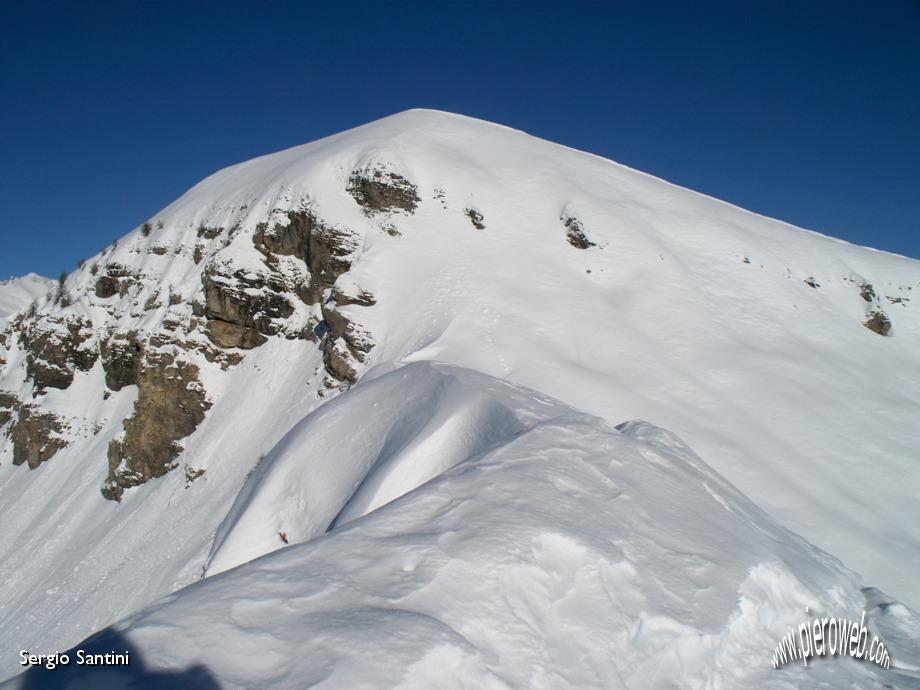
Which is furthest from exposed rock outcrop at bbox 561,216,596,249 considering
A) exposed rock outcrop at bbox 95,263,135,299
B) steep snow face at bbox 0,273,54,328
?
steep snow face at bbox 0,273,54,328

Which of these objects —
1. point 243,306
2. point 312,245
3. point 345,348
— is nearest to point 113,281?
point 243,306

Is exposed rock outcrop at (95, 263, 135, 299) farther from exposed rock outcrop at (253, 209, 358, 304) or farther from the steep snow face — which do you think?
the steep snow face

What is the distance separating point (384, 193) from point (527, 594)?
19285 millimetres

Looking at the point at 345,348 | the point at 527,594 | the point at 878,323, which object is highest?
the point at 878,323

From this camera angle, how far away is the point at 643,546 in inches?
162

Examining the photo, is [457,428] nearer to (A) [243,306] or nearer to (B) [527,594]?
(B) [527,594]

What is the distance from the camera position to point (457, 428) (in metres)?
7.33

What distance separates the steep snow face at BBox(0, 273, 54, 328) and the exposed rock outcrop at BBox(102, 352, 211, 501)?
7807cm

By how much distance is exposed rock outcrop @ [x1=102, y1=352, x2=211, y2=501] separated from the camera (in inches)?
764

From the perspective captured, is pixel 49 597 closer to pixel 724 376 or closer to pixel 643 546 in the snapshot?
pixel 643 546

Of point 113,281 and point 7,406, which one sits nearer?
point 113,281

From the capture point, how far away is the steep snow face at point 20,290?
8569 cm

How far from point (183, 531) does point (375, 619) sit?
1557 cm

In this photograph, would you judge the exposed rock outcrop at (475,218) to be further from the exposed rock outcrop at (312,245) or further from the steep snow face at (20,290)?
the steep snow face at (20,290)
